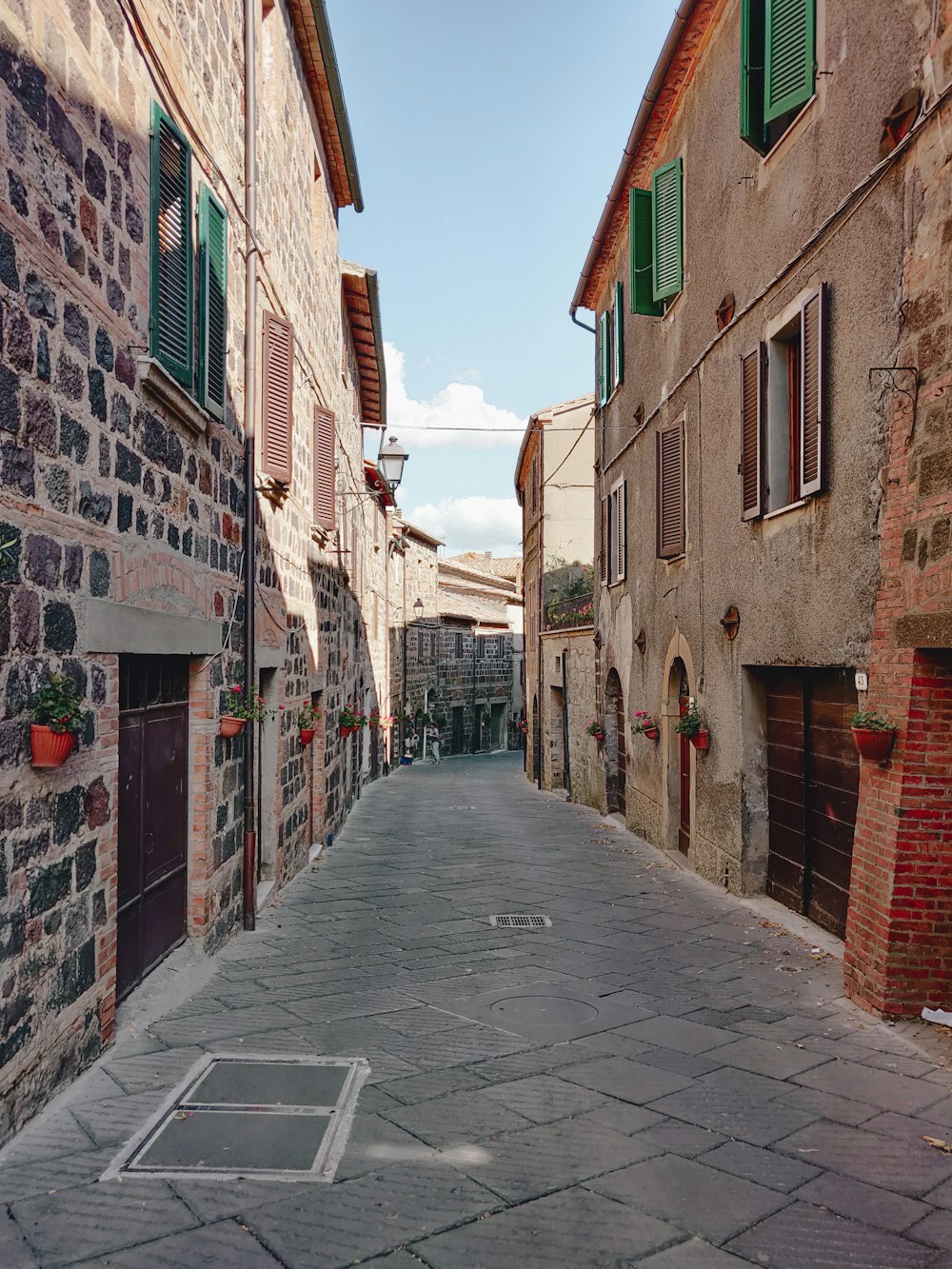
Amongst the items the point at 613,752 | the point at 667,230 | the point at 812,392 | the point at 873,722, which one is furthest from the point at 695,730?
the point at 613,752

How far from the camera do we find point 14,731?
363cm

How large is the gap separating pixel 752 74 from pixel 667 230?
2.98m

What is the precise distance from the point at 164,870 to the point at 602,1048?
9.10 feet

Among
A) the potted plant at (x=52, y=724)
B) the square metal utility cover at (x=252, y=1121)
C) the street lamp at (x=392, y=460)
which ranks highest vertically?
the street lamp at (x=392, y=460)

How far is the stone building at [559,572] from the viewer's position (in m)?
19.0

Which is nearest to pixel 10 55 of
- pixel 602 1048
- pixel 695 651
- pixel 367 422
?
pixel 602 1048

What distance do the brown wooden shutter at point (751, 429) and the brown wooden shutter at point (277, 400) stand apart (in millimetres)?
3866

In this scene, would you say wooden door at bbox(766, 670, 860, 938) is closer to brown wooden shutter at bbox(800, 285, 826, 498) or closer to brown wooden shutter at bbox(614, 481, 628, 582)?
brown wooden shutter at bbox(800, 285, 826, 498)

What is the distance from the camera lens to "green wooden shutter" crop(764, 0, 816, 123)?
6.50 metres

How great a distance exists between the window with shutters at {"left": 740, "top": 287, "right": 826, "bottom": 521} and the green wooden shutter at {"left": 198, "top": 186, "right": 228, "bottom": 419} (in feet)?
13.1

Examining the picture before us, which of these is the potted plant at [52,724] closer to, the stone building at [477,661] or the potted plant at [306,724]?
the potted plant at [306,724]

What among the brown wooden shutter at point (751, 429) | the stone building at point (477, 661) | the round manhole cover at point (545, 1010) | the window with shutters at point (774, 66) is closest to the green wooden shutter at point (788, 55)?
the window with shutters at point (774, 66)

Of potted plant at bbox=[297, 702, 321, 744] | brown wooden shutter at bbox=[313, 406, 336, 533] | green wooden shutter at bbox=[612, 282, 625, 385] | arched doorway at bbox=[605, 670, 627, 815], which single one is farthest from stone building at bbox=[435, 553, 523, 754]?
potted plant at bbox=[297, 702, 321, 744]

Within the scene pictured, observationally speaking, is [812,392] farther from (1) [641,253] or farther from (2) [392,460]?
(2) [392,460]
